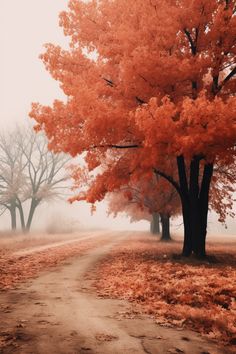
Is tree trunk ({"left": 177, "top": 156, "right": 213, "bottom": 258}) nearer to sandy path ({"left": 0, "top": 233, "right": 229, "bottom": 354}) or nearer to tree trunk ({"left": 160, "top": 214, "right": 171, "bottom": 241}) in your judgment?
sandy path ({"left": 0, "top": 233, "right": 229, "bottom": 354})

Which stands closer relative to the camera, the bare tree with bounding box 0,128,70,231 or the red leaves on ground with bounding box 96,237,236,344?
the red leaves on ground with bounding box 96,237,236,344

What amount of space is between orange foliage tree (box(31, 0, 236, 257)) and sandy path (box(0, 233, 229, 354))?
16.8 feet

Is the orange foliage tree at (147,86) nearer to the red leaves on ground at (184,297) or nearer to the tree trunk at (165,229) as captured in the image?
the red leaves on ground at (184,297)

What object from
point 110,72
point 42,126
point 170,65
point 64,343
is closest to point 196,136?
point 170,65

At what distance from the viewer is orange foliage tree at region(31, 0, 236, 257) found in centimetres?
945

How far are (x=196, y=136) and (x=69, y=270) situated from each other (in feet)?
18.2

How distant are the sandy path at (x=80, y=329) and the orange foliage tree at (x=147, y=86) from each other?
202 inches

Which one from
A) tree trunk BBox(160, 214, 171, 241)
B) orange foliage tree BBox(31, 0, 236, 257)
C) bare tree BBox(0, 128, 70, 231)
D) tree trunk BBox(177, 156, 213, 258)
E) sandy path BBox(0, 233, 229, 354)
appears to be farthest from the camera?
bare tree BBox(0, 128, 70, 231)

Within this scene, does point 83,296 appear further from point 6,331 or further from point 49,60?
point 49,60

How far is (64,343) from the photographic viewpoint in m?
4.00

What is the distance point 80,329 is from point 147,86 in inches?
336

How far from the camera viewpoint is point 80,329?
455cm

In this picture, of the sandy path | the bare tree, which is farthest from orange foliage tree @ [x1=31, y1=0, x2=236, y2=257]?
the bare tree

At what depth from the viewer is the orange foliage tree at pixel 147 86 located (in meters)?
9.45
